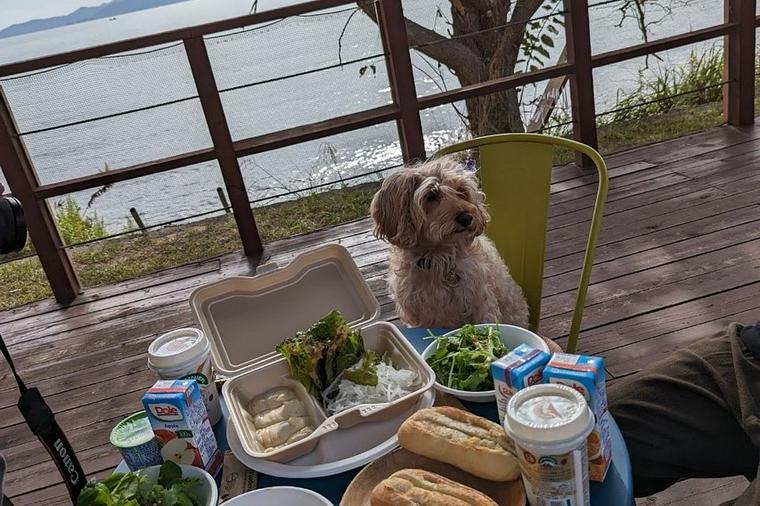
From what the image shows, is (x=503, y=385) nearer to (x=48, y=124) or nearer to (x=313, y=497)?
(x=313, y=497)

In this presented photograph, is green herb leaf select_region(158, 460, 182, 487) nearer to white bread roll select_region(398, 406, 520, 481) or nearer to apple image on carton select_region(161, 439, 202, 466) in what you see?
apple image on carton select_region(161, 439, 202, 466)

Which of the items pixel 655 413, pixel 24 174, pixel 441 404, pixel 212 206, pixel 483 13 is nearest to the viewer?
pixel 441 404

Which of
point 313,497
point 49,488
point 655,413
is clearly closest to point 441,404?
point 313,497

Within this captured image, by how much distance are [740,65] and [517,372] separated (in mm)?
4432

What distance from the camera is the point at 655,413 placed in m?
1.42

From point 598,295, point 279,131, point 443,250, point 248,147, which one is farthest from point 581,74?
point 443,250

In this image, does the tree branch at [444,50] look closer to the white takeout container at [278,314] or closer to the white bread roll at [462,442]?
the white takeout container at [278,314]

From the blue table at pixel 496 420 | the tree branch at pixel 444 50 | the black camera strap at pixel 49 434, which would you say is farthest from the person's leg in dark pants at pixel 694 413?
the tree branch at pixel 444 50

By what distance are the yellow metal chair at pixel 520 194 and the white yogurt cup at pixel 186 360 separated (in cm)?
126

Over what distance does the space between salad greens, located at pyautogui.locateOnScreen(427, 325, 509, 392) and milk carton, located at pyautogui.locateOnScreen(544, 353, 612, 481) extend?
0.28m

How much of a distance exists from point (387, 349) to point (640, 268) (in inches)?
85.8

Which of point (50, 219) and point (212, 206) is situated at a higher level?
point (50, 219)

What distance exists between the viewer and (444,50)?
4.65 metres

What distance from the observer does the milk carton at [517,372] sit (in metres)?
1.00
